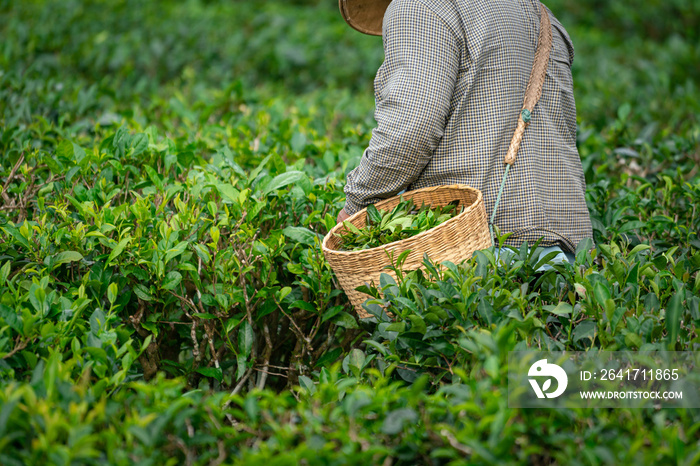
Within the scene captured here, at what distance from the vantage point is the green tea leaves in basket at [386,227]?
2.10m

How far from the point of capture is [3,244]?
2203 mm

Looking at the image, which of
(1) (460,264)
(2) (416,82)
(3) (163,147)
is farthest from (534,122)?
(3) (163,147)

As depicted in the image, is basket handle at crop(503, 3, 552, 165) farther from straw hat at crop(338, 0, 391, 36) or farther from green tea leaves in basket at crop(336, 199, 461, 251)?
straw hat at crop(338, 0, 391, 36)

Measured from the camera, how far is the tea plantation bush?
1.38 meters

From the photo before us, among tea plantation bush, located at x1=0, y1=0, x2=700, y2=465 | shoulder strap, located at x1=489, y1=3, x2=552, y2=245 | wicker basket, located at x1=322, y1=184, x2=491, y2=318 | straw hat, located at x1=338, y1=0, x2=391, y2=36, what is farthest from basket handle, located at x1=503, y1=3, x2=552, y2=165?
straw hat, located at x1=338, y1=0, x2=391, y2=36

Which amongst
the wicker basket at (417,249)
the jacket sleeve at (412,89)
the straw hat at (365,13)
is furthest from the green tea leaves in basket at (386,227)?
the straw hat at (365,13)

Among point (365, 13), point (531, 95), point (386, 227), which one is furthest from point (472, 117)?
point (365, 13)

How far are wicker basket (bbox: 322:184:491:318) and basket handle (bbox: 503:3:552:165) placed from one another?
25 cm

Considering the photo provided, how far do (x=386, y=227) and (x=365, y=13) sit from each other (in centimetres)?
103

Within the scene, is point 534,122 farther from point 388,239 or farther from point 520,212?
point 388,239

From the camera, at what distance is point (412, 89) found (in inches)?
82.0

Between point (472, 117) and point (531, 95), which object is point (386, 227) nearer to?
point (472, 117)

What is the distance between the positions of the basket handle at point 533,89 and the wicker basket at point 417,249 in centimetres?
25

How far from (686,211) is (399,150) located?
1.65 meters
